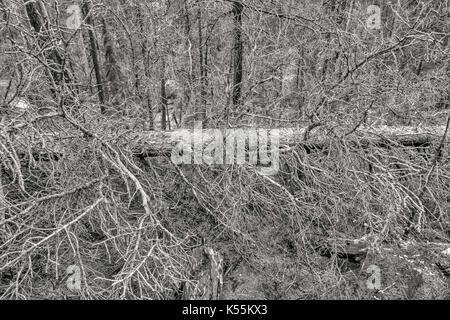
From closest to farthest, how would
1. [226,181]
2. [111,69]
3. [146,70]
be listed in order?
[226,181]
[146,70]
[111,69]

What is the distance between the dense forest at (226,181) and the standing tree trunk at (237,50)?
0.03 meters

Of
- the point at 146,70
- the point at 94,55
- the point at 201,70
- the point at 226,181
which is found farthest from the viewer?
the point at 94,55

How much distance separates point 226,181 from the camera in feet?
12.7

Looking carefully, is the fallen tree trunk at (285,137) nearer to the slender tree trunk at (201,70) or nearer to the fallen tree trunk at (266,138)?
the fallen tree trunk at (266,138)

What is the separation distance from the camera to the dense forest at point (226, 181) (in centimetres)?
306

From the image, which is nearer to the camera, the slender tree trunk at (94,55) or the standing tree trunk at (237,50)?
the standing tree trunk at (237,50)

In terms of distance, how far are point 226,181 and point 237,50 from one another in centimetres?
250

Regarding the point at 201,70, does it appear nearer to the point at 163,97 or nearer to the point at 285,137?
the point at 163,97

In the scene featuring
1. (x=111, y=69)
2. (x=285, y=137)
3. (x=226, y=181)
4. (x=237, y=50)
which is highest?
(x=237, y=50)

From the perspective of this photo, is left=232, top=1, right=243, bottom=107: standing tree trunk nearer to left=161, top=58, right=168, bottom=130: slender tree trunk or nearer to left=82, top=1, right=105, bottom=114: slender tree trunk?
left=161, top=58, right=168, bottom=130: slender tree trunk

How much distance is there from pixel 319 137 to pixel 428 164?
4.26ft

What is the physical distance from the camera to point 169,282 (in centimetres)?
306
